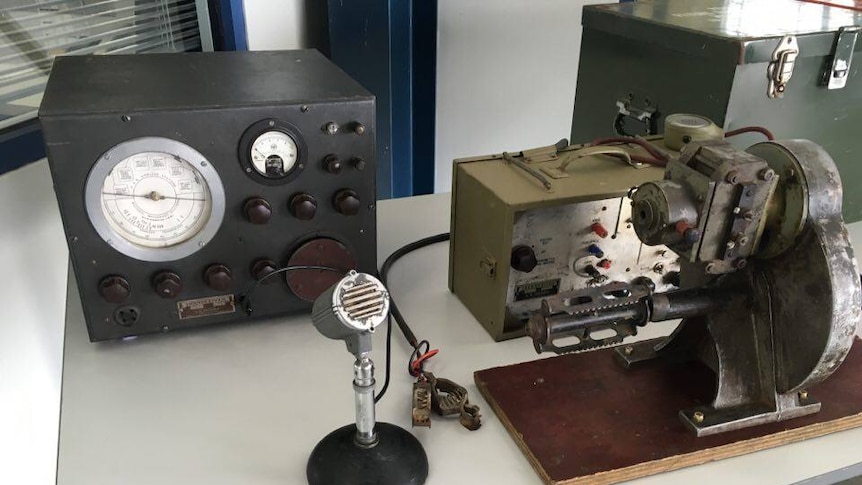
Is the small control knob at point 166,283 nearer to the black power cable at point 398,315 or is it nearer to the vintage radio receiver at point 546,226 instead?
the black power cable at point 398,315

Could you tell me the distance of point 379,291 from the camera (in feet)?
2.20

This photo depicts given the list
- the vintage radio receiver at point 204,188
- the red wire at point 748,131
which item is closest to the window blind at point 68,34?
the vintage radio receiver at point 204,188

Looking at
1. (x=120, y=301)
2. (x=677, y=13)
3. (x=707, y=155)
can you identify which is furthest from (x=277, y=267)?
(x=677, y=13)

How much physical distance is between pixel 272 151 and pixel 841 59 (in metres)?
1.00

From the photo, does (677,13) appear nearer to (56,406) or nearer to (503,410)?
(503,410)

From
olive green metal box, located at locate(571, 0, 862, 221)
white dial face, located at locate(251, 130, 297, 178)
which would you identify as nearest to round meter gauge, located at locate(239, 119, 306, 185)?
white dial face, located at locate(251, 130, 297, 178)

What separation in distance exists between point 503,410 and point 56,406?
38.5 inches

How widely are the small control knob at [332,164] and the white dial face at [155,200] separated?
0.53 ft

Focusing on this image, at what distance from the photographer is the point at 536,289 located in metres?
1.01

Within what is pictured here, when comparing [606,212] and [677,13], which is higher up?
[677,13]

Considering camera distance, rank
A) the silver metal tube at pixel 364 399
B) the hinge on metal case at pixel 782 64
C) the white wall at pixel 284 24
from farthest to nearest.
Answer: the white wall at pixel 284 24
the hinge on metal case at pixel 782 64
the silver metal tube at pixel 364 399

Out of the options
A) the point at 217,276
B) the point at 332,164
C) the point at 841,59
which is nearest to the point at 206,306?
the point at 217,276

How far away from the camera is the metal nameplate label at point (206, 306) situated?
3.18 ft

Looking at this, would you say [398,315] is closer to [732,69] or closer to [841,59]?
[732,69]
